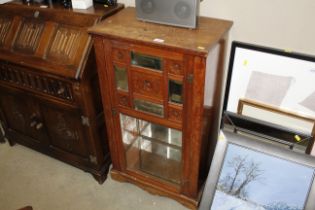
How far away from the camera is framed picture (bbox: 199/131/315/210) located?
4.81ft

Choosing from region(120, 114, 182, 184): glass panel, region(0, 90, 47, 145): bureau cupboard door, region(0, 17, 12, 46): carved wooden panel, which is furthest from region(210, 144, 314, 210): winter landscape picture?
region(0, 17, 12, 46): carved wooden panel

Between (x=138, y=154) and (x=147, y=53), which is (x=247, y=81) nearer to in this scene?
(x=147, y=53)

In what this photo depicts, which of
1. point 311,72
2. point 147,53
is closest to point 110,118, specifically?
point 147,53

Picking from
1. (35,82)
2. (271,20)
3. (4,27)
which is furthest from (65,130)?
(271,20)

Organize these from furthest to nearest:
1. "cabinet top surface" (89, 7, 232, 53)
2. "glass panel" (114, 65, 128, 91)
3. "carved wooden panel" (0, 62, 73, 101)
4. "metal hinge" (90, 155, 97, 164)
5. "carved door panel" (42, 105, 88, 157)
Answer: "metal hinge" (90, 155, 97, 164), "carved door panel" (42, 105, 88, 157), "carved wooden panel" (0, 62, 73, 101), "glass panel" (114, 65, 128, 91), "cabinet top surface" (89, 7, 232, 53)

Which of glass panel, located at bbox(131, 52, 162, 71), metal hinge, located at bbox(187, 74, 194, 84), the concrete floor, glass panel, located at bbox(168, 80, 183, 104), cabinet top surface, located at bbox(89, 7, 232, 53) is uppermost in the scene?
cabinet top surface, located at bbox(89, 7, 232, 53)

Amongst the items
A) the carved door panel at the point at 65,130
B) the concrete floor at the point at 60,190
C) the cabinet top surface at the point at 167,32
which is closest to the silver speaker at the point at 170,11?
the cabinet top surface at the point at 167,32

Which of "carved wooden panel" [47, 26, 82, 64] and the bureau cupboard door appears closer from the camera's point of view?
"carved wooden panel" [47, 26, 82, 64]

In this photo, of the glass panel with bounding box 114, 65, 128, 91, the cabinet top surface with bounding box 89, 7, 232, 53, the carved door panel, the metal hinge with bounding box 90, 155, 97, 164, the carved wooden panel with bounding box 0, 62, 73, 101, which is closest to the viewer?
the cabinet top surface with bounding box 89, 7, 232, 53

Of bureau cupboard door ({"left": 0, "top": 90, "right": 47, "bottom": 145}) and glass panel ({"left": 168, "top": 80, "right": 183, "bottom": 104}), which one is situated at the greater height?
glass panel ({"left": 168, "top": 80, "right": 183, "bottom": 104})

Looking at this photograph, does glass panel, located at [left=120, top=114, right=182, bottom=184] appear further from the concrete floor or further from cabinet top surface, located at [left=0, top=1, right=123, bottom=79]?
cabinet top surface, located at [left=0, top=1, right=123, bottom=79]

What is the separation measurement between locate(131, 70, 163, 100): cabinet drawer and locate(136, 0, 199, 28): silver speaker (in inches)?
10.2

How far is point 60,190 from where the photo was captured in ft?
6.59

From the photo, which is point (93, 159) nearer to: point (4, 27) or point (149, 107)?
point (149, 107)
